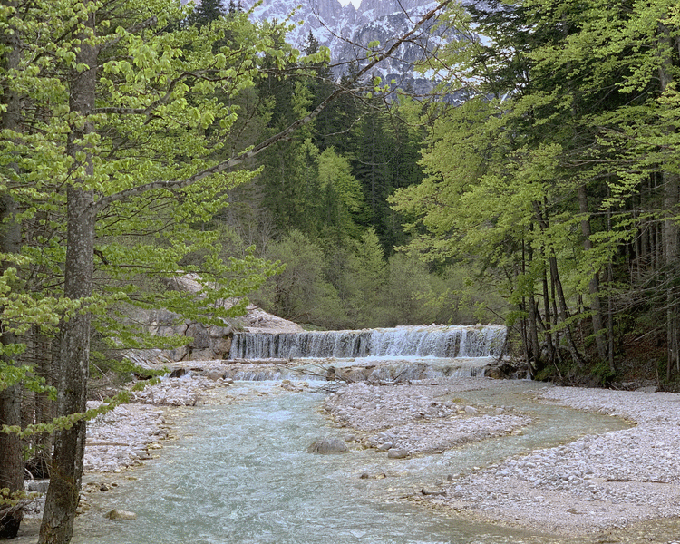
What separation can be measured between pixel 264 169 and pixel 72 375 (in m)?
8.29

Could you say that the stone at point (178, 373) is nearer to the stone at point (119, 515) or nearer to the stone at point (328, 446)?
the stone at point (328, 446)

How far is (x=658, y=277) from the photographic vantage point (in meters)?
11.6

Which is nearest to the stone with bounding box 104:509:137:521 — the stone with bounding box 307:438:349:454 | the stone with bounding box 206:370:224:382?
the stone with bounding box 307:438:349:454

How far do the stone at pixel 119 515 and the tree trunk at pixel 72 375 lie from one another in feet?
6.29

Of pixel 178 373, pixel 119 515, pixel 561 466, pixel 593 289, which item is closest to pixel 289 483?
pixel 119 515

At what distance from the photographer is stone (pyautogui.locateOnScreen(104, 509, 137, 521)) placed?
6217 mm

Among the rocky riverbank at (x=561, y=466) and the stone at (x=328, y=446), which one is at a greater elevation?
the rocky riverbank at (x=561, y=466)

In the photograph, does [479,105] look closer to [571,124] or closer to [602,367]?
[571,124]

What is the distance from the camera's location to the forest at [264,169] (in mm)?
4094

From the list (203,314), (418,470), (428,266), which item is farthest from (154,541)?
(428,266)

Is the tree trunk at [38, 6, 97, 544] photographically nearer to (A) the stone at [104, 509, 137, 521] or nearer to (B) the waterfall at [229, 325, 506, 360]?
(A) the stone at [104, 509, 137, 521]

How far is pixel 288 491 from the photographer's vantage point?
7332mm

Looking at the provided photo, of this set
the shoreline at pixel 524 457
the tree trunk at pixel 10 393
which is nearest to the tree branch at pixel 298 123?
the tree trunk at pixel 10 393

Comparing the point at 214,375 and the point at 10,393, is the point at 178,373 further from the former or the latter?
the point at 10,393
